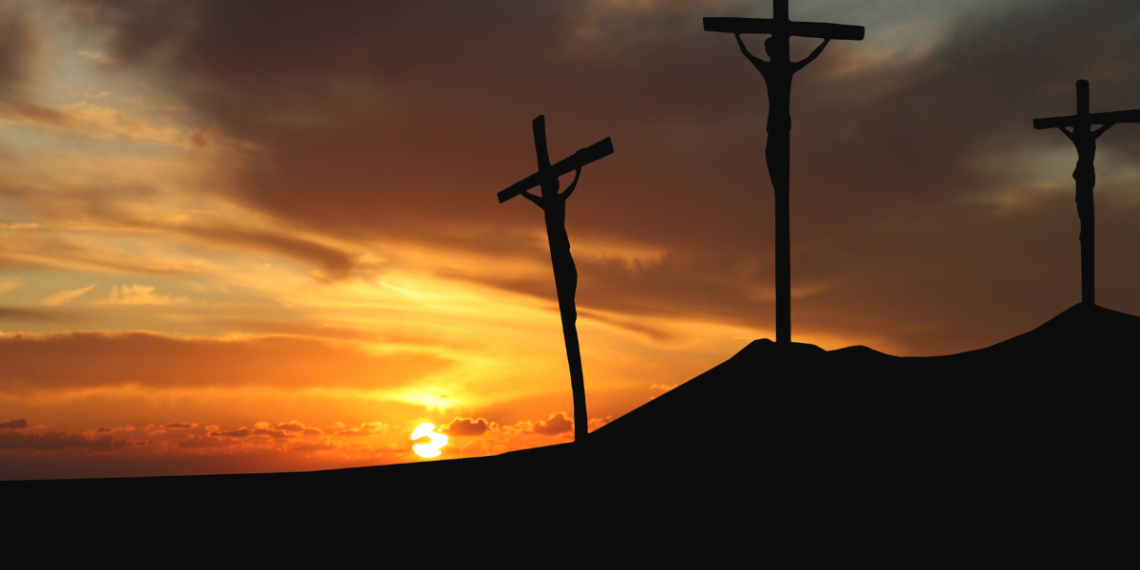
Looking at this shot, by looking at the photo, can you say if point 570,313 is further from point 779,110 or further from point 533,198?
point 779,110

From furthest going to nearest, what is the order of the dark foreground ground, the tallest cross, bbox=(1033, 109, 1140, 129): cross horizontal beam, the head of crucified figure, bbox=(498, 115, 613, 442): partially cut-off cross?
bbox=(1033, 109, 1140, 129): cross horizontal beam < bbox=(498, 115, 613, 442): partially cut-off cross < the head of crucified figure < the tallest cross < the dark foreground ground

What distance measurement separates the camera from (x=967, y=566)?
28.1 feet

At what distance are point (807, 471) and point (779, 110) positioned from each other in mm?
4995

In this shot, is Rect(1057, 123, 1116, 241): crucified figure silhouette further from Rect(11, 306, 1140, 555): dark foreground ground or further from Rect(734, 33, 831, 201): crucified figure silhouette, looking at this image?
Rect(734, 33, 831, 201): crucified figure silhouette

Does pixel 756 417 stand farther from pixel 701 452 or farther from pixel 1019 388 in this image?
pixel 1019 388

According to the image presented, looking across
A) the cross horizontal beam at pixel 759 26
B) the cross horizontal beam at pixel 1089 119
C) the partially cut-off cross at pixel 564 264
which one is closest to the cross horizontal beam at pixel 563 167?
the partially cut-off cross at pixel 564 264

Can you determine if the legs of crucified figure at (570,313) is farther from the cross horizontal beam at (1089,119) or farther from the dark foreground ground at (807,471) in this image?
the cross horizontal beam at (1089,119)

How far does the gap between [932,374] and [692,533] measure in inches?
188

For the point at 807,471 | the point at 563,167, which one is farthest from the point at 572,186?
the point at 807,471

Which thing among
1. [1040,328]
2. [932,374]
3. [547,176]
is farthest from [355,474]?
[1040,328]

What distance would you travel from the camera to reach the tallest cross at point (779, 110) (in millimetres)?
11898

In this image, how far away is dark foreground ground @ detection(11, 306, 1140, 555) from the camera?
30.6 ft

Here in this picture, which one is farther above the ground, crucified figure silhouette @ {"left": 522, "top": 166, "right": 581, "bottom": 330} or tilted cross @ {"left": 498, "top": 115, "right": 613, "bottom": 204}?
tilted cross @ {"left": 498, "top": 115, "right": 613, "bottom": 204}

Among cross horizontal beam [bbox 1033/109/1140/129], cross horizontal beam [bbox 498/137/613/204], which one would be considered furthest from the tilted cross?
cross horizontal beam [bbox 1033/109/1140/129]
